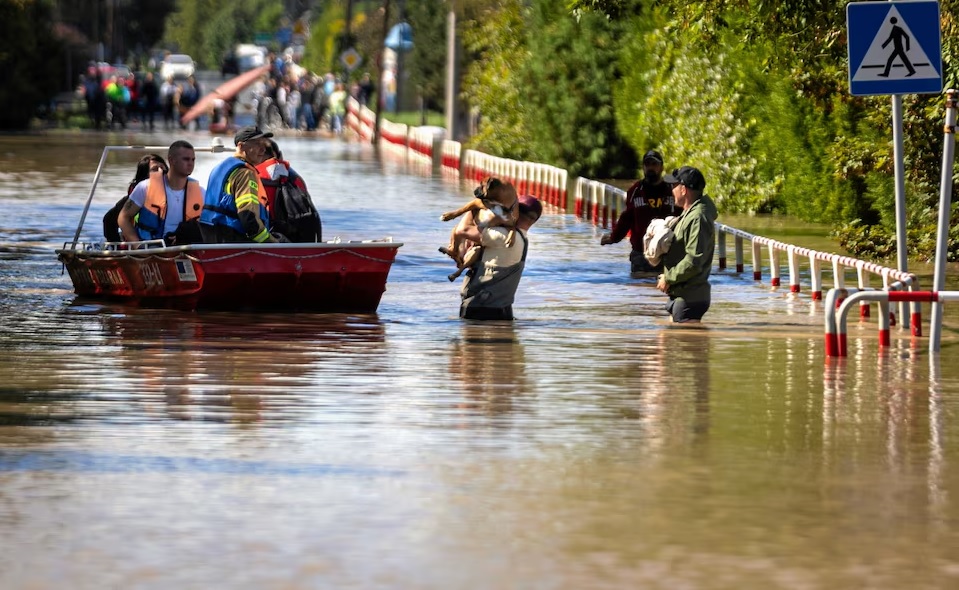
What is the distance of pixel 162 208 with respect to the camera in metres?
17.9

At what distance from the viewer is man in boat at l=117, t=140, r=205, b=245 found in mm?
17703

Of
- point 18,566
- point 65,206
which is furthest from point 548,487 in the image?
point 65,206

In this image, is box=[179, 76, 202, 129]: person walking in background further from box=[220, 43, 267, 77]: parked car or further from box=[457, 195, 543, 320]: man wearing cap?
box=[457, 195, 543, 320]: man wearing cap

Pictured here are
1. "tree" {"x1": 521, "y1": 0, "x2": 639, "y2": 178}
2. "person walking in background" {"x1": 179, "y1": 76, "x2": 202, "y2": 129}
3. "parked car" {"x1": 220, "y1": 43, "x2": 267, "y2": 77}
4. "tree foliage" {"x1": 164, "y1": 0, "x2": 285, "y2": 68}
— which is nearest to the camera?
"tree" {"x1": 521, "y1": 0, "x2": 639, "y2": 178}

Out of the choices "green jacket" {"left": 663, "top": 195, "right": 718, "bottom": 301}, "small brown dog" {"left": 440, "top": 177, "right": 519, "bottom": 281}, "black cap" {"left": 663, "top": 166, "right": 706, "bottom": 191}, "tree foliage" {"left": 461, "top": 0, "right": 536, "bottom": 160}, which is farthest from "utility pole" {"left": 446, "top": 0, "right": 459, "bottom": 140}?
"black cap" {"left": 663, "top": 166, "right": 706, "bottom": 191}

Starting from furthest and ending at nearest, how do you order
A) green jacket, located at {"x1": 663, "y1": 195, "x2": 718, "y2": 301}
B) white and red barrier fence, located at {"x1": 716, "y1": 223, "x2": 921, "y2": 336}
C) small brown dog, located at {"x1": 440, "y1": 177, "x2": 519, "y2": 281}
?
small brown dog, located at {"x1": 440, "y1": 177, "x2": 519, "y2": 281}
green jacket, located at {"x1": 663, "y1": 195, "x2": 718, "y2": 301}
white and red barrier fence, located at {"x1": 716, "y1": 223, "x2": 921, "y2": 336}

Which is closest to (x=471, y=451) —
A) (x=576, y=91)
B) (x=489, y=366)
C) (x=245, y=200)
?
(x=489, y=366)

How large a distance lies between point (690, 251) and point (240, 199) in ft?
11.9

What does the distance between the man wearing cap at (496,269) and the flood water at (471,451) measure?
0.18 meters

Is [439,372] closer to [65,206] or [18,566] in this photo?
[18,566]

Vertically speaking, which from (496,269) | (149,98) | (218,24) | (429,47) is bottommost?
(496,269)

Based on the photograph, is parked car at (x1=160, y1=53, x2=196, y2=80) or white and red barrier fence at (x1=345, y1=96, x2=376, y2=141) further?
parked car at (x1=160, y1=53, x2=196, y2=80)

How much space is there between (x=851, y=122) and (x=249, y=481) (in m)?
16.9

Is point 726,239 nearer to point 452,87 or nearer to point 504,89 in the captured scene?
point 504,89
